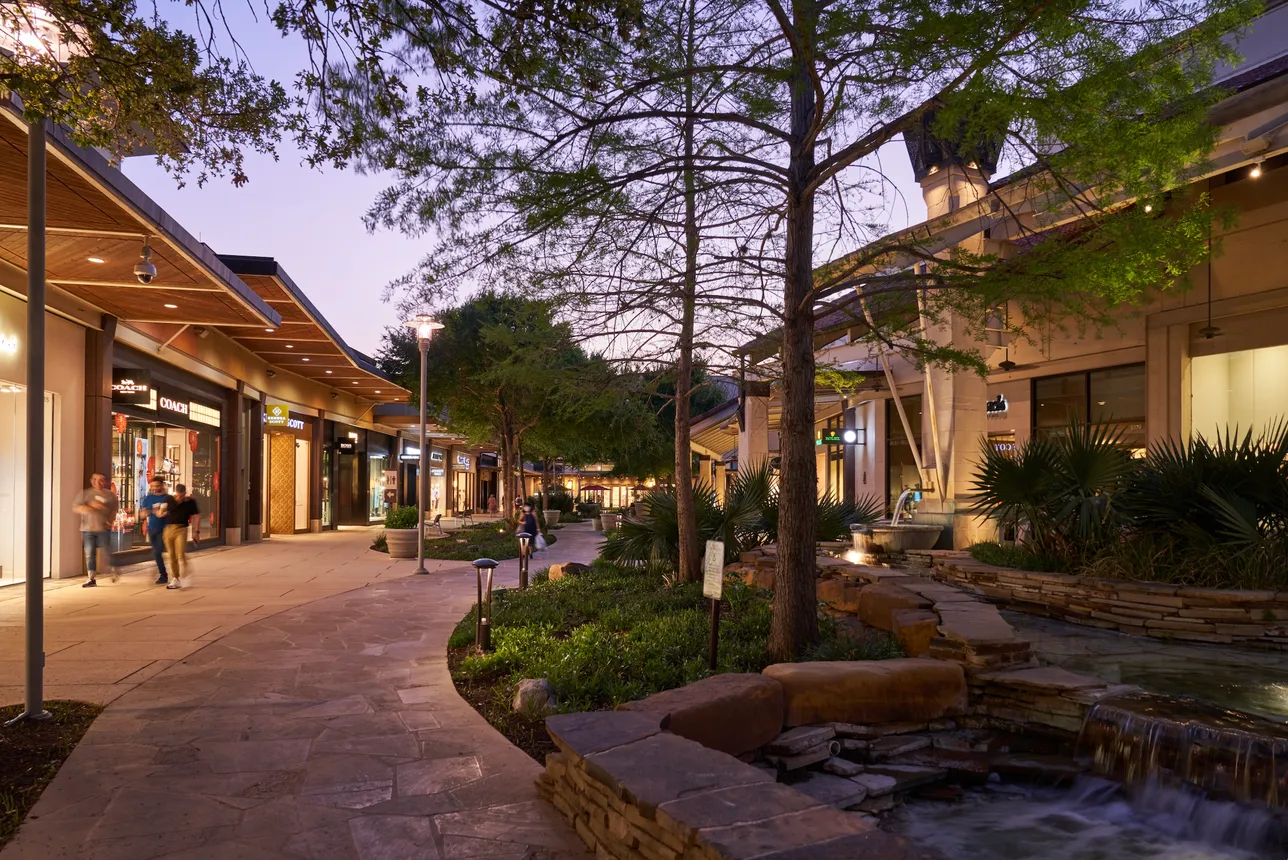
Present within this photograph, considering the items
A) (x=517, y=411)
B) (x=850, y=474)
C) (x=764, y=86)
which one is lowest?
(x=850, y=474)

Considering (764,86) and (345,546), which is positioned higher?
(764,86)

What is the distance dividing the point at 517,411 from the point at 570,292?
17659mm

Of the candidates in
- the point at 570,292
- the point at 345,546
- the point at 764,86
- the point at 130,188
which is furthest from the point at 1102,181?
the point at 345,546

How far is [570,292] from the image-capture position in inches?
337

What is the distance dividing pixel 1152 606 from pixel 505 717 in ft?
22.2

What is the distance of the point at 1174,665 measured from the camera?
24.4 feet

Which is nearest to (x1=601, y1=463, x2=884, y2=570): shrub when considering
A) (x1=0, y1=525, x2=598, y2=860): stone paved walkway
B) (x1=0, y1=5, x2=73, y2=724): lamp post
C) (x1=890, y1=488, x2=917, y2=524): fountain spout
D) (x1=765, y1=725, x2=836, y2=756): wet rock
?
(x1=890, y1=488, x2=917, y2=524): fountain spout

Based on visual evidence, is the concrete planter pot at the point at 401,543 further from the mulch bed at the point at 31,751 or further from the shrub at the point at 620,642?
the mulch bed at the point at 31,751

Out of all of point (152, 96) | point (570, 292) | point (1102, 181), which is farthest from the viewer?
point (570, 292)

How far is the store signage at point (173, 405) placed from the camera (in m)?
17.6

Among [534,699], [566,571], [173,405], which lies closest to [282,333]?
[173,405]

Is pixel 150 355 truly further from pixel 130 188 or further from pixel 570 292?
pixel 570 292

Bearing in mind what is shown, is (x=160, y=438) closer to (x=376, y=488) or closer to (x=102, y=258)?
(x=102, y=258)

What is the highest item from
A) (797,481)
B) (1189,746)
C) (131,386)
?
(131,386)
